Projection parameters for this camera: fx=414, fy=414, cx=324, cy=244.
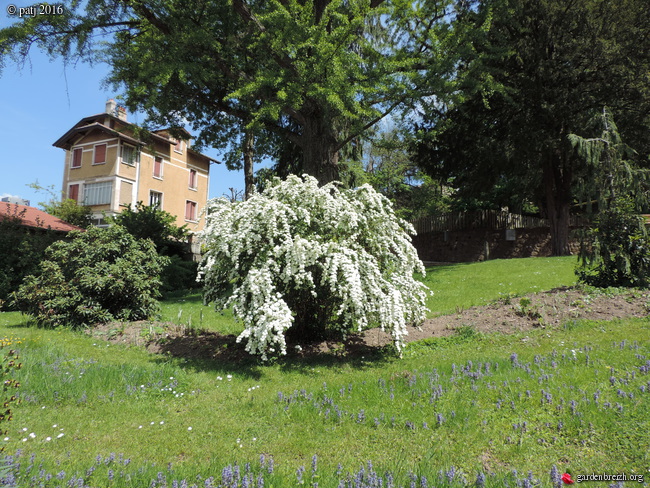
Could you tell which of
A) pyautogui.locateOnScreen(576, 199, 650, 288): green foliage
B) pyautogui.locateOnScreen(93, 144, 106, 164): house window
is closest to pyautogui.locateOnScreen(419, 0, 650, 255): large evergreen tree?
pyautogui.locateOnScreen(576, 199, 650, 288): green foliage

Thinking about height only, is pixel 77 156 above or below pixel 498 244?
above

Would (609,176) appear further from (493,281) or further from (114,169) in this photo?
(114,169)

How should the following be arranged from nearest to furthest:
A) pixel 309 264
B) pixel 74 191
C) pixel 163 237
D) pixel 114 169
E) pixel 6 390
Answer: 1. pixel 6 390
2. pixel 309 264
3. pixel 163 237
4. pixel 114 169
5. pixel 74 191

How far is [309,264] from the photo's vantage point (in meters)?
5.42

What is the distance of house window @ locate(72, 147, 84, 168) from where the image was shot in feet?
112

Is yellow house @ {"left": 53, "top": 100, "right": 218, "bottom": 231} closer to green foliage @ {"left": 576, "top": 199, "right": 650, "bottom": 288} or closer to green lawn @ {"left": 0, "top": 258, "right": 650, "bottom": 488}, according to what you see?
green foliage @ {"left": 576, "top": 199, "right": 650, "bottom": 288}

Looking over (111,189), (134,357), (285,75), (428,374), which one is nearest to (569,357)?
(428,374)

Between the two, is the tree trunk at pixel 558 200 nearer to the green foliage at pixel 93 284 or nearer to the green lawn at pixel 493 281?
the green lawn at pixel 493 281

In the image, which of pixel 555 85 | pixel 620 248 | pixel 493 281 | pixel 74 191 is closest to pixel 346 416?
pixel 620 248

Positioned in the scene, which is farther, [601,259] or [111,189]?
[111,189]

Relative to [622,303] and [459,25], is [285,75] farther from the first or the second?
[622,303]

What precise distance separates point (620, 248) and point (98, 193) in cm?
3470

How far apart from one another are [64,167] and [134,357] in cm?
3628

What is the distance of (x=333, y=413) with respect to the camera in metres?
3.85
